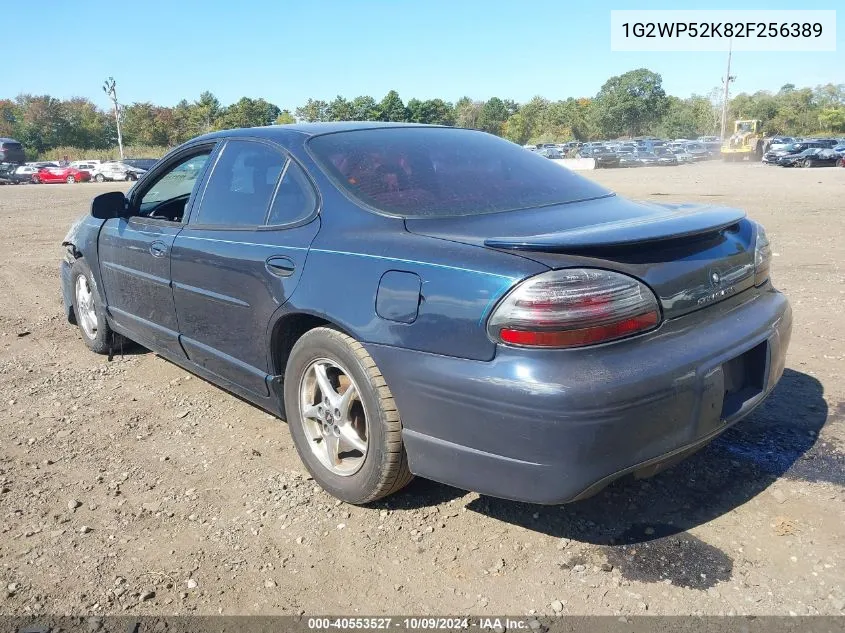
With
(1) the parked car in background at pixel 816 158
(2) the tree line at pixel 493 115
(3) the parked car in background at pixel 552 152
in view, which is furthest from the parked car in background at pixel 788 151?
(2) the tree line at pixel 493 115

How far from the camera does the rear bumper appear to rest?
2096 millimetres

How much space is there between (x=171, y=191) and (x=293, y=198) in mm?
1841

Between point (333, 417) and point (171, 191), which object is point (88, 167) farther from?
point (333, 417)

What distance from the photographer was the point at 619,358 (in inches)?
84.4

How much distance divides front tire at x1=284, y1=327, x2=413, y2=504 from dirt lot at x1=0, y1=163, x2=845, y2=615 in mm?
162

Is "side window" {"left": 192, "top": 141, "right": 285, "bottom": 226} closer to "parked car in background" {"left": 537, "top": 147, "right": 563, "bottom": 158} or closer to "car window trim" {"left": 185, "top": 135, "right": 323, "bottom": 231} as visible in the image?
"car window trim" {"left": 185, "top": 135, "right": 323, "bottom": 231}

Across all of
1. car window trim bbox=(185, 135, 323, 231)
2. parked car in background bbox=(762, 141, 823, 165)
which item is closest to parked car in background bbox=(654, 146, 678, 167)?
parked car in background bbox=(762, 141, 823, 165)

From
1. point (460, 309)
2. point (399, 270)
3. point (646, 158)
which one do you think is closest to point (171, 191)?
point (399, 270)

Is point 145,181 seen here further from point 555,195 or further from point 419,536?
point 419,536

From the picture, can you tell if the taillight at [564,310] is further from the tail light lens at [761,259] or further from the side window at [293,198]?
the side window at [293,198]

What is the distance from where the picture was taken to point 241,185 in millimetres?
3414

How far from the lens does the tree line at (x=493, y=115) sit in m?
74.1

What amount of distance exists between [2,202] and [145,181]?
2320cm

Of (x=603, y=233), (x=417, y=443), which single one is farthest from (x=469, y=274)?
(x=417, y=443)
